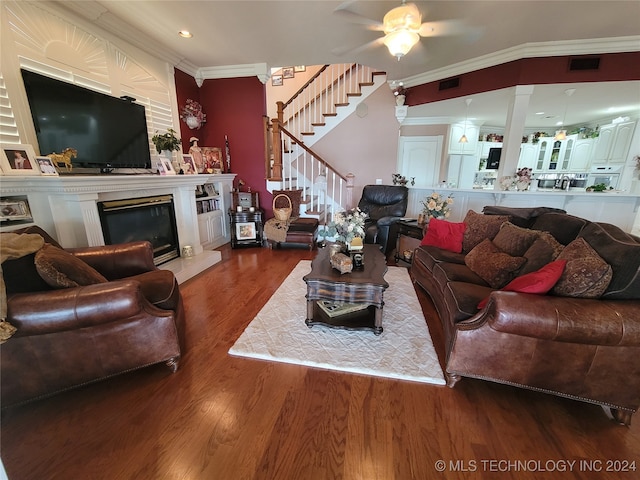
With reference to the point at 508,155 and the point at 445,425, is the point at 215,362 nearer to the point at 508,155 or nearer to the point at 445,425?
the point at 445,425

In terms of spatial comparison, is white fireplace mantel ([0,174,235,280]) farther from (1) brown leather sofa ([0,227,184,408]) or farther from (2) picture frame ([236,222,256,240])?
(2) picture frame ([236,222,256,240])

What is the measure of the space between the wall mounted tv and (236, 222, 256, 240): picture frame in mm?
1571

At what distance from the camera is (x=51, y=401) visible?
151 centimetres

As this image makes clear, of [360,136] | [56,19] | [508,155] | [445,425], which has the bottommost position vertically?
[445,425]

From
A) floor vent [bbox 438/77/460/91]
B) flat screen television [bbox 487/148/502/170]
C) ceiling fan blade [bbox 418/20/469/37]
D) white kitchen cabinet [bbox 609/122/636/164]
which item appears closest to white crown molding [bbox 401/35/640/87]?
floor vent [bbox 438/77/460/91]

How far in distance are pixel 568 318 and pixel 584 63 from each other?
13.3 feet

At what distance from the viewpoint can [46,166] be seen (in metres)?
2.14

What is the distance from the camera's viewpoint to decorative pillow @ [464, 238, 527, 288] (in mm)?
1962

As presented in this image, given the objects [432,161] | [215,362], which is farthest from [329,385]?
[432,161]

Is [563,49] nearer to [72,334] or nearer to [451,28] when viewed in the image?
[451,28]

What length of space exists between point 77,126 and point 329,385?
10.2ft

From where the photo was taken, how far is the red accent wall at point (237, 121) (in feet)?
14.3

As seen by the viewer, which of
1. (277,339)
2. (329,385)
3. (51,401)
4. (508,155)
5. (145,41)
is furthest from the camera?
(508,155)

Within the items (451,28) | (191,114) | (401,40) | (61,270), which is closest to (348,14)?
(401,40)
